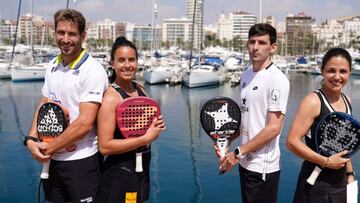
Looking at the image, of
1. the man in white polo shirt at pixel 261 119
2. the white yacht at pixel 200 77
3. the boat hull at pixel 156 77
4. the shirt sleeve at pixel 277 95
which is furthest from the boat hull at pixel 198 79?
the shirt sleeve at pixel 277 95

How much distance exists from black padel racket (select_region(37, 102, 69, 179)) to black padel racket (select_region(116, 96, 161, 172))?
360 mm

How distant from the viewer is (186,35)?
443 ft

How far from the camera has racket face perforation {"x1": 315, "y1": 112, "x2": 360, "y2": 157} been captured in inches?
97.9

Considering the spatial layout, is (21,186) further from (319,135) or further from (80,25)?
(319,135)

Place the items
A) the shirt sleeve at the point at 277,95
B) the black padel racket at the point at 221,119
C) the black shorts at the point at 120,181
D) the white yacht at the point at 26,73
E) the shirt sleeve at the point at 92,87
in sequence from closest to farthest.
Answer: the shirt sleeve at the point at 92,87, the black shorts at the point at 120,181, the shirt sleeve at the point at 277,95, the black padel racket at the point at 221,119, the white yacht at the point at 26,73

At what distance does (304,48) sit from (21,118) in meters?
81.2

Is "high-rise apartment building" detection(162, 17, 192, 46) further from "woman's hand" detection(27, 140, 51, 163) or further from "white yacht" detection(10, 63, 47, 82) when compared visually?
"woman's hand" detection(27, 140, 51, 163)


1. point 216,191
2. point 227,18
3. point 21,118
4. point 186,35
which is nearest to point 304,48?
point 186,35

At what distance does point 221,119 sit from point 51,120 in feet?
4.10

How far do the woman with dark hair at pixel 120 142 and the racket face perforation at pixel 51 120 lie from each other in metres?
0.24

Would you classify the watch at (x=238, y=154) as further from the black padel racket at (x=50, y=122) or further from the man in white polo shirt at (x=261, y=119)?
the black padel racket at (x=50, y=122)

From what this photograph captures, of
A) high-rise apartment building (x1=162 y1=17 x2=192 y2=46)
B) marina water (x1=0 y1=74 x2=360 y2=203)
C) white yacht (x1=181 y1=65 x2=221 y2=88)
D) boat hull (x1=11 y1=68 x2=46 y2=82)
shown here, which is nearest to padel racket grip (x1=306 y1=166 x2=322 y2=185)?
marina water (x1=0 y1=74 x2=360 y2=203)

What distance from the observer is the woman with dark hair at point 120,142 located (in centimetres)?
250

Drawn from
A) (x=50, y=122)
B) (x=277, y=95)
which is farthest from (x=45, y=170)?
(x=277, y=95)
